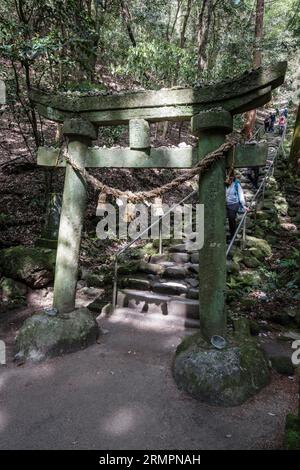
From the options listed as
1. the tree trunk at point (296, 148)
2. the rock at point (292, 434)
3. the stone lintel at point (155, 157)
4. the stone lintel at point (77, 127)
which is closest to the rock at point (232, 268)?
the stone lintel at point (155, 157)

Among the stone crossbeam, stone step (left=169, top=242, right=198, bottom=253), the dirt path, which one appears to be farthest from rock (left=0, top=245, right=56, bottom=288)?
the stone crossbeam

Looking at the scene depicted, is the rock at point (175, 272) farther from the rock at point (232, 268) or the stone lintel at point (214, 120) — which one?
the stone lintel at point (214, 120)

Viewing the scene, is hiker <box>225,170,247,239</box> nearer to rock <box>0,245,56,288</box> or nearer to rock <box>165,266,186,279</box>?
rock <box>165,266,186,279</box>

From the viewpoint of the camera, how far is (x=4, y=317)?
18.7 ft

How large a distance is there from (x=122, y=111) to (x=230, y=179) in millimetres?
1584

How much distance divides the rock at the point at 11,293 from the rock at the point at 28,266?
124 millimetres

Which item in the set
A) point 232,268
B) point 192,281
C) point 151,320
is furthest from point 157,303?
point 232,268

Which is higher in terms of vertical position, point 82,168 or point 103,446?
point 82,168

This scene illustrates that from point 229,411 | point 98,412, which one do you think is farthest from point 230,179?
point 98,412

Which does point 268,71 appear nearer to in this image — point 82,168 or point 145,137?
point 145,137

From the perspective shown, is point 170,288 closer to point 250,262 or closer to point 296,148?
point 250,262

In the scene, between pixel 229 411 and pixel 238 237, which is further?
pixel 238 237

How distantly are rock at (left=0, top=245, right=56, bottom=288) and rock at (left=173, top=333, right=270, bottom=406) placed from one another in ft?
11.1

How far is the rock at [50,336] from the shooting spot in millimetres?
4457
